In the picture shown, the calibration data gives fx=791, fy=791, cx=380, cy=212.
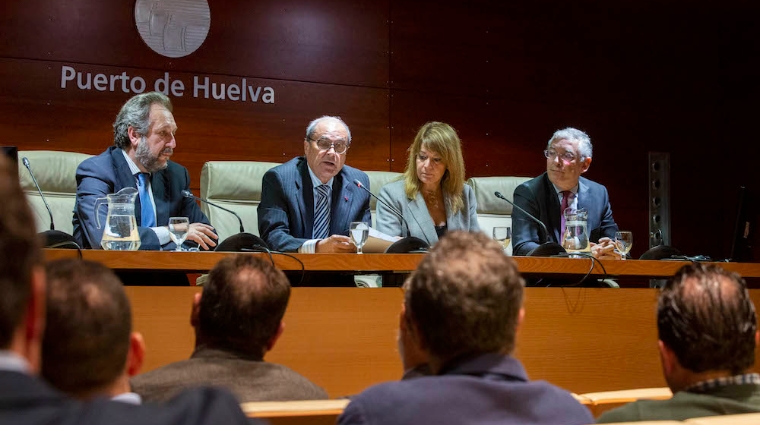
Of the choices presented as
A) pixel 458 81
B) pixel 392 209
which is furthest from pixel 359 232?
pixel 458 81

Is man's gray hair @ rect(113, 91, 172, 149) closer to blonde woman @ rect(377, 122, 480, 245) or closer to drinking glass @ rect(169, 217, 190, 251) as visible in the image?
drinking glass @ rect(169, 217, 190, 251)

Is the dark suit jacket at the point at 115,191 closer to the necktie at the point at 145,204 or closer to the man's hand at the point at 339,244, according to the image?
the necktie at the point at 145,204

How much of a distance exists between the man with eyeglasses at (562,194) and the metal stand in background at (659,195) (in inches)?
69.0

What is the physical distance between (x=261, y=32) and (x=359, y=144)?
0.91 m

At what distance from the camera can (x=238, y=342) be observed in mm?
1541

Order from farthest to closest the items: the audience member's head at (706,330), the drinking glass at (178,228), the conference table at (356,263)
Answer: the drinking glass at (178,228)
the conference table at (356,263)
the audience member's head at (706,330)

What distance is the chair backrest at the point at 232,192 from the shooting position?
3.87 m

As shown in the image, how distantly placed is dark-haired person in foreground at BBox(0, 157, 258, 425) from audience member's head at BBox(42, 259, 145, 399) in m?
0.27

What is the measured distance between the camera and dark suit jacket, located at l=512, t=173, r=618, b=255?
3715 millimetres

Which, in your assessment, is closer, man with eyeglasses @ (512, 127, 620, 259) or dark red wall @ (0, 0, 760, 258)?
man with eyeglasses @ (512, 127, 620, 259)

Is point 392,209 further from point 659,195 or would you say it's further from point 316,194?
point 659,195

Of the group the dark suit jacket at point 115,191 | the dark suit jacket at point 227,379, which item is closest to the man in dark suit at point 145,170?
the dark suit jacket at point 115,191

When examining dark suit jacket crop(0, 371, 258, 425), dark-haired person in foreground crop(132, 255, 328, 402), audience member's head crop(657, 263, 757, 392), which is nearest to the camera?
dark suit jacket crop(0, 371, 258, 425)

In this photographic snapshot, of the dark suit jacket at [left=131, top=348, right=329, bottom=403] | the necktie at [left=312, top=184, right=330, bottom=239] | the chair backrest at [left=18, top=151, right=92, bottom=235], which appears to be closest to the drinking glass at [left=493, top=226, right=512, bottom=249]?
the necktie at [left=312, top=184, right=330, bottom=239]
